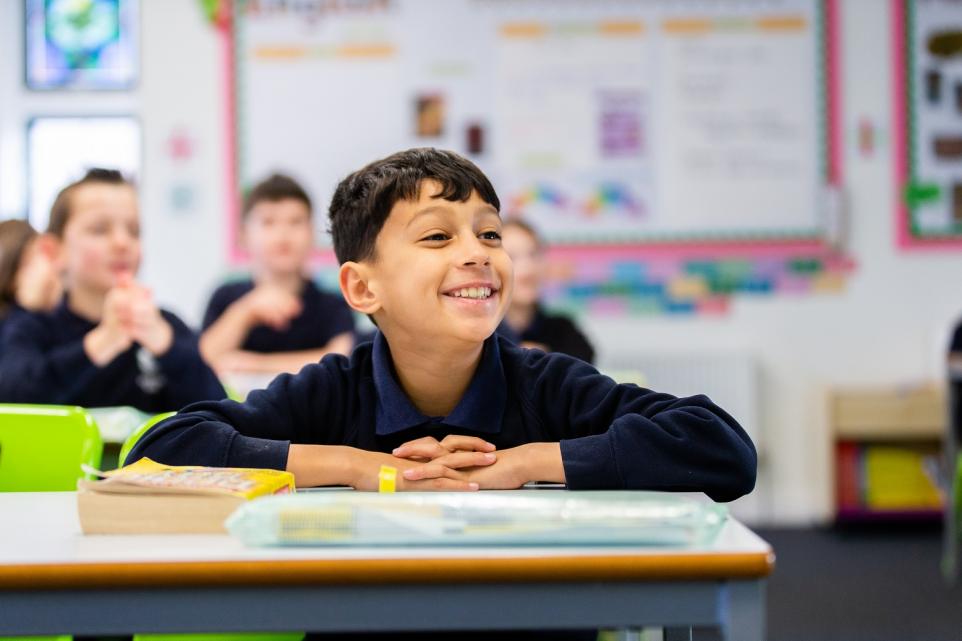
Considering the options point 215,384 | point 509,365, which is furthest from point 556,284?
point 509,365

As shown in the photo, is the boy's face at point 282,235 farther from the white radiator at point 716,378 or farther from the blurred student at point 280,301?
the white radiator at point 716,378

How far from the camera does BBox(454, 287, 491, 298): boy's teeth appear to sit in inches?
58.6

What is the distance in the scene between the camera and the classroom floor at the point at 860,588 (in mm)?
3146

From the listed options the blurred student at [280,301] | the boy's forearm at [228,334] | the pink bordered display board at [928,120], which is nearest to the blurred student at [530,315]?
the blurred student at [280,301]

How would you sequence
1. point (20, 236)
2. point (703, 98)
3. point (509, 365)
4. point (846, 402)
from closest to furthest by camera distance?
point (509, 365) < point (20, 236) < point (846, 402) < point (703, 98)

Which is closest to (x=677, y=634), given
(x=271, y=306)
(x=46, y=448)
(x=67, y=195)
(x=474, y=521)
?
(x=474, y=521)

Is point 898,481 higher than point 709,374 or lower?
lower

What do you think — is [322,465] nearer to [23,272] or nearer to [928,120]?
[23,272]

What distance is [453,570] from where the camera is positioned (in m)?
0.85

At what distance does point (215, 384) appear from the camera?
7.88 ft

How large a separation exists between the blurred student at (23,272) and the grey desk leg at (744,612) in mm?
2686

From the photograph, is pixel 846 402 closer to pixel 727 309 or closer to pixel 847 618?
pixel 727 309

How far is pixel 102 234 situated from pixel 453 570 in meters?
2.02

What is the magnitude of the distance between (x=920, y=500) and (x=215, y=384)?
3.67m
